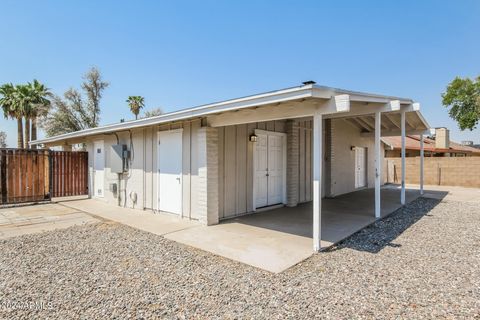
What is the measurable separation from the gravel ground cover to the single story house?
109 centimetres

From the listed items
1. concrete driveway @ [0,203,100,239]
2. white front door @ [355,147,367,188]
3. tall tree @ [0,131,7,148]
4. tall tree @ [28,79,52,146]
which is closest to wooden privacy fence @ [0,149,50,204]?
concrete driveway @ [0,203,100,239]

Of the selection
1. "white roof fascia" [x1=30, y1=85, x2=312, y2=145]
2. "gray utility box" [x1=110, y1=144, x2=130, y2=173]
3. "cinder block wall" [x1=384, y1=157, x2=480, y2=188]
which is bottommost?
"cinder block wall" [x1=384, y1=157, x2=480, y2=188]

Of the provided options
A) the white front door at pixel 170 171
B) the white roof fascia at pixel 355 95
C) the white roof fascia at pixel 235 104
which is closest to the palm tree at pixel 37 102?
the white roof fascia at pixel 235 104

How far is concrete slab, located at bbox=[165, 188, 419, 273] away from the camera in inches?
163

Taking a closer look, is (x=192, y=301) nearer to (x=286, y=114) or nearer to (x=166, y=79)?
(x=286, y=114)

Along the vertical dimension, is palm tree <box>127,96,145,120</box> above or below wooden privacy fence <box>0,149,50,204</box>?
above

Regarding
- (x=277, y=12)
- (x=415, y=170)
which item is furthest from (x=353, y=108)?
(x=415, y=170)

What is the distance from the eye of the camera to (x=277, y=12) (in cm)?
940

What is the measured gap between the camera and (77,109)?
74.2ft

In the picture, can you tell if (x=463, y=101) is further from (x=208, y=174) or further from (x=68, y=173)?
(x=68, y=173)

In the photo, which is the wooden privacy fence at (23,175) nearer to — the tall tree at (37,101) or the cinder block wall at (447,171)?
the tall tree at (37,101)

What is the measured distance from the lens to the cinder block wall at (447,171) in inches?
547

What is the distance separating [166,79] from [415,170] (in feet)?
51.1

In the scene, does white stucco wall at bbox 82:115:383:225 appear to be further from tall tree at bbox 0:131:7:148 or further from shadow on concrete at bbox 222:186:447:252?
tall tree at bbox 0:131:7:148
